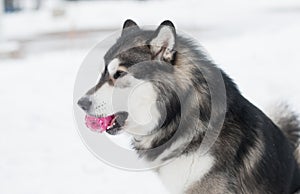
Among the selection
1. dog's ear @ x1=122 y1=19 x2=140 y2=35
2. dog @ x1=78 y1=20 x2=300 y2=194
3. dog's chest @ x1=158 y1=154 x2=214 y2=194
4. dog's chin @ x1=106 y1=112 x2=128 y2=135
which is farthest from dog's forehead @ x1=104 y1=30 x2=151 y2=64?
dog's chest @ x1=158 y1=154 x2=214 y2=194

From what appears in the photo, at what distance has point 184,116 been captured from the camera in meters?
4.11

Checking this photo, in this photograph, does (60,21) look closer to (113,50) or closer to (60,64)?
(60,64)

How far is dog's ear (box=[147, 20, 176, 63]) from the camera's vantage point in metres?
3.95

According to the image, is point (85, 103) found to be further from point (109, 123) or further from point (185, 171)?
point (185, 171)

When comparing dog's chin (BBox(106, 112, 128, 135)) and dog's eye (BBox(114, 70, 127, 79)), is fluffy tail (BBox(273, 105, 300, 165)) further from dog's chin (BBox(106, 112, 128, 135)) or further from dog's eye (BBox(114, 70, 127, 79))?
dog's eye (BBox(114, 70, 127, 79))

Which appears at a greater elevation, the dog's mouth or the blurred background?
the dog's mouth

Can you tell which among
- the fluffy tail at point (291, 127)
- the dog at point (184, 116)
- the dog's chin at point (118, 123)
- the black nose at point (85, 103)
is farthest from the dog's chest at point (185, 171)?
the fluffy tail at point (291, 127)

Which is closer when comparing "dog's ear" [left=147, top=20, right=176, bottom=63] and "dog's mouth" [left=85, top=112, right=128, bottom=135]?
"dog's ear" [left=147, top=20, right=176, bottom=63]

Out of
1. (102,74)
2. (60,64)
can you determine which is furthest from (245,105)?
(60,64)

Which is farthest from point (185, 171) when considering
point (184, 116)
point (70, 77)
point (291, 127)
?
point (70, 77)

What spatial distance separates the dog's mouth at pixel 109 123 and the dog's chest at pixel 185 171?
437 millimetres

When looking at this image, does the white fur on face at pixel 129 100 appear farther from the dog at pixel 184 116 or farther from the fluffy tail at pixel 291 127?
the fluffy tail at pixel 291 127

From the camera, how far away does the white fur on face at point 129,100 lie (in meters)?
4.00

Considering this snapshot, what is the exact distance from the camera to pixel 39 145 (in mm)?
7395
